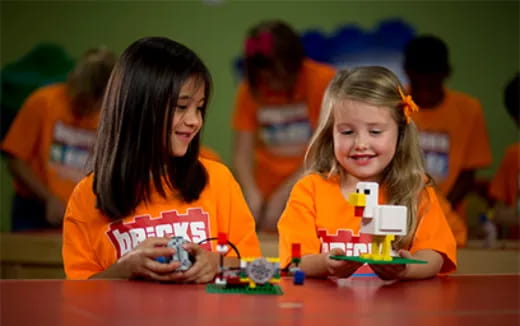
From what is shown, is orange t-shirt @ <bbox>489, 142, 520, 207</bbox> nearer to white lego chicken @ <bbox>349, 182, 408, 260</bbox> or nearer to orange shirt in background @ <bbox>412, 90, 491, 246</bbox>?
orange shirt in background @ <bbox>412, 90, 491, 246</bbox>

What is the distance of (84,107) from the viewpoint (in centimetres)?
395

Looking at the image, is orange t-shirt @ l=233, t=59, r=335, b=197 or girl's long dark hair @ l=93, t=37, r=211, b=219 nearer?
girl's long dark hair @ l=93, t=37, r=211, b=219

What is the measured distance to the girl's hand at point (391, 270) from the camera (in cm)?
152

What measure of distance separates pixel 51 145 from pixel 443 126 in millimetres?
1985

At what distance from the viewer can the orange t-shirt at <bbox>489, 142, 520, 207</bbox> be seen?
168 inches

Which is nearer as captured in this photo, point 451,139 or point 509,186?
point 451,139

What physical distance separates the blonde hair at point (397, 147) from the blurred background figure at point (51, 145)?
2175 millimetres

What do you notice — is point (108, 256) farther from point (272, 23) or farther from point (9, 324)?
point (272, 23)

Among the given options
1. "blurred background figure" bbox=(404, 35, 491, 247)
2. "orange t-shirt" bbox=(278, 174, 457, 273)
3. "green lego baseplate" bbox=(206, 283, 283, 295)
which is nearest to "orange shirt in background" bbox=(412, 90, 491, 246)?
"blurred background figure" bbox=(404, 35, 491, 247)

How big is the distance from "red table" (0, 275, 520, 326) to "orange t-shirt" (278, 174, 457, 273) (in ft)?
0.83

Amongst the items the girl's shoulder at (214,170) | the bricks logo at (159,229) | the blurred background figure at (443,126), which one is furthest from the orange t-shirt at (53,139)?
the bricks logo at (159,229)

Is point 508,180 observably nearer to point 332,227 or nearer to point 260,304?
point 332,227

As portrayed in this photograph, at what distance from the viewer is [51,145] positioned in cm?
412

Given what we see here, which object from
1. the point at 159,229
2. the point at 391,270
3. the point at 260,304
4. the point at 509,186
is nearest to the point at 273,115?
the point at 509,186
